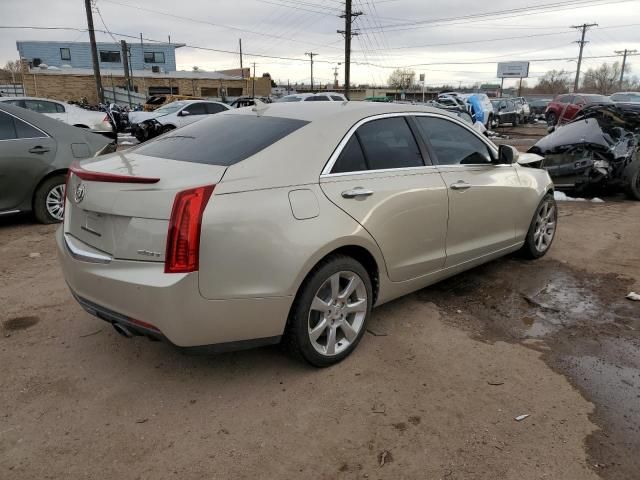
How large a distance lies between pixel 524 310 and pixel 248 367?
2353 millimetres

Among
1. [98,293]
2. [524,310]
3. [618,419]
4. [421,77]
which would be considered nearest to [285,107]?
[98,293]

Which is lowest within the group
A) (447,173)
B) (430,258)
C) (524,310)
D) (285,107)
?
(524,310)

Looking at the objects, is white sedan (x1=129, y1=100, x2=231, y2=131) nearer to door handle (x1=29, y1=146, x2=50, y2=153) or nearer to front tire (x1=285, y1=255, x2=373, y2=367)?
door handle (x1=29, y1=146, x2=50, y2=153)

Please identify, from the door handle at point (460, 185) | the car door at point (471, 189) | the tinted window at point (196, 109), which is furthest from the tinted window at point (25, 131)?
the tinted window at point (196, 109)

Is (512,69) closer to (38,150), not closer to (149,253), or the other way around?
(38,150)

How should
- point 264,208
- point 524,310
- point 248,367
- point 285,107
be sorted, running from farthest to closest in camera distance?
point 524,310
point 285,107
point 248,367
point 264,208

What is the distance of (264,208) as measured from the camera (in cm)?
274

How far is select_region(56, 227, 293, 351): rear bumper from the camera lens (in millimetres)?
2586

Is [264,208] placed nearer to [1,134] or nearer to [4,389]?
[4,389]

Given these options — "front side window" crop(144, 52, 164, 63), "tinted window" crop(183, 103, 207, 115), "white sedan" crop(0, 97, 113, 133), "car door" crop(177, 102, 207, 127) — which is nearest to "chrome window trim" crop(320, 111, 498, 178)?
"white sedan" crop(0, 97, 113, 133)

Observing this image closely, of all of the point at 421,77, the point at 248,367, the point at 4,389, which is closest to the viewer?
the point at 4,389

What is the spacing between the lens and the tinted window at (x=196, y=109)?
18.3 meters

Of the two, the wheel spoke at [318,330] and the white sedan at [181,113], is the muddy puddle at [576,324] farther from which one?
the white sedan at [181,113]

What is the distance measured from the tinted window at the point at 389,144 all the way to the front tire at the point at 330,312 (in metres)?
0.76
